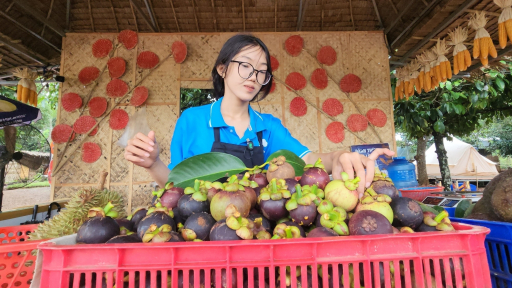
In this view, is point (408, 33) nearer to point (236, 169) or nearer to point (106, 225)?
point (236, 169)

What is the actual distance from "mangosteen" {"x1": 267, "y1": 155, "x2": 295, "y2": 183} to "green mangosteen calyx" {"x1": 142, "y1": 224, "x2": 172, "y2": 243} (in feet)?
1.61

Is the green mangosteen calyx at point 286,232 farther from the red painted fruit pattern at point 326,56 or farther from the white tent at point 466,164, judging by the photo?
the white tent at point 466,164

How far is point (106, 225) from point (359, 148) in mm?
5260

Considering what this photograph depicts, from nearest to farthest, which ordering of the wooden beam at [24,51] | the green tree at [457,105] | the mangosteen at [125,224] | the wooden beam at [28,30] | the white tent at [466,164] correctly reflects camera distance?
the mangosteen at [125,224] → the wooden beam at [28,30] → the wooden beam at [24,51] → the green tree at [457,105] → the white tent at [466,164]

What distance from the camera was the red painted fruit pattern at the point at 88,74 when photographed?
5.34m

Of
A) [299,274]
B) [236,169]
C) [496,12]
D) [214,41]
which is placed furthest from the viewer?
[214,41]

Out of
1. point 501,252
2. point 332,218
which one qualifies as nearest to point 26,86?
point 332,218

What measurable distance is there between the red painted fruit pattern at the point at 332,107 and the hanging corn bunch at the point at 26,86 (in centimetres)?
596

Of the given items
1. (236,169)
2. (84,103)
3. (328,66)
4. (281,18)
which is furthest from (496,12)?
(84,103)

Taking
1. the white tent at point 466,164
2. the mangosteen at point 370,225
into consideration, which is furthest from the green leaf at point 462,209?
the white tent at point 466,164

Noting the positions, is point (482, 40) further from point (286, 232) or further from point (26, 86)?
point (26, 86)

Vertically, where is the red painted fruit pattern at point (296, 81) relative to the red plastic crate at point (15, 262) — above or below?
above

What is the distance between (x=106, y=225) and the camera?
849 mm

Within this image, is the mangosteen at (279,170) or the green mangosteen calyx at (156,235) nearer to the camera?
the green mangosteen calyx at (156,235)
